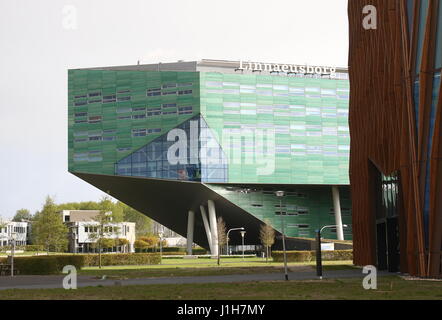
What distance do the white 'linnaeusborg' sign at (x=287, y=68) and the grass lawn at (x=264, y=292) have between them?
8106 centimetres

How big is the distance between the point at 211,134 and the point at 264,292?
78.2 meters

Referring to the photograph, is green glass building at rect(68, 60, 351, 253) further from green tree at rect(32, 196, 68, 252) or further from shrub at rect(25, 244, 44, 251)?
shrub at rect(25, 244, 44, 251)

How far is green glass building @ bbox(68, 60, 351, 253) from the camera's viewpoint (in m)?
105

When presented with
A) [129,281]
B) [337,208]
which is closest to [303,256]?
[129,281]

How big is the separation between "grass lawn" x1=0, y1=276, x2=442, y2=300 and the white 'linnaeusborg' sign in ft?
266

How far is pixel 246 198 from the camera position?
111 meters

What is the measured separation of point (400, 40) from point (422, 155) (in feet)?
21.9

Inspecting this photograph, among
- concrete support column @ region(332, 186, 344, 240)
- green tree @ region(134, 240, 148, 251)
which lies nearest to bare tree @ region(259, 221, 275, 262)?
concrete support column @ region(332, 186, 344, 240)

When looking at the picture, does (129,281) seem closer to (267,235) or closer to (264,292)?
(264,292)

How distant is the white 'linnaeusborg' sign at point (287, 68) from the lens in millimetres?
111375

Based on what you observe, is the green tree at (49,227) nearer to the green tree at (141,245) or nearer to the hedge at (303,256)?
the hedge at (303,256)

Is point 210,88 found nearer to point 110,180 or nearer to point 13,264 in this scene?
point 110,180

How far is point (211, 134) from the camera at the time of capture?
346 feet

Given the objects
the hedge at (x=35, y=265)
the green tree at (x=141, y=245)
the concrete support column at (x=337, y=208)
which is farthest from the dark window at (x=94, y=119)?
the hedge at (x=35, y=265)
